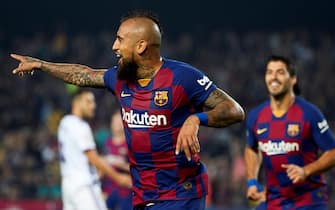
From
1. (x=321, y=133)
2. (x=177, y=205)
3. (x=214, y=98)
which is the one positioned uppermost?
(x=214, y=98)

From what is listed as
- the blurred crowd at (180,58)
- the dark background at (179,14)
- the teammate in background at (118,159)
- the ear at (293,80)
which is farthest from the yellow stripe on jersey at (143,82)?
the dark background at (179,14)

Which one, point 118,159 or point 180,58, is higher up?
point 180,58

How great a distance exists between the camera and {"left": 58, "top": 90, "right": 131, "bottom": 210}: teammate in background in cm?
924

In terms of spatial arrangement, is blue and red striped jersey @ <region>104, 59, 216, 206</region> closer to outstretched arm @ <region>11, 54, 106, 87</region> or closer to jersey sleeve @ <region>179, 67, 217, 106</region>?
jersey sleeve @ <region>179, 67, 217, 106</region>

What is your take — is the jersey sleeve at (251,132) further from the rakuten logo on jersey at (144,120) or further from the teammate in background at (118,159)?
the teammate in background at (118,159)

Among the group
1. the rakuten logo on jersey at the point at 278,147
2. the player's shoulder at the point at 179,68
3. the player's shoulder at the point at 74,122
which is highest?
the player's shoulder at the point at 179,68

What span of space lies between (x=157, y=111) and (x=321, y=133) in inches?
82.9

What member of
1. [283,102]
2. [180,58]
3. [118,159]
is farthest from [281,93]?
[180,58]

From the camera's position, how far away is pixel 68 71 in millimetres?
6367

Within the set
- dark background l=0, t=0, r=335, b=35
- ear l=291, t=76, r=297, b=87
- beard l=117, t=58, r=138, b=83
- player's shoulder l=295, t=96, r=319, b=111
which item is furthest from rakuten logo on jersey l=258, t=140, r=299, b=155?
dark background l=0, t=0, r=335, b=35

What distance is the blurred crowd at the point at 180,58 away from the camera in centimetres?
1518

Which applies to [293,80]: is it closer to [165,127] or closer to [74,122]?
[165,127]

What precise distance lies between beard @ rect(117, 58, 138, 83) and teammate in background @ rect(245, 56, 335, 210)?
1.80 metres

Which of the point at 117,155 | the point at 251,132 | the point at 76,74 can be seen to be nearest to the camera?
the point at 76,74
